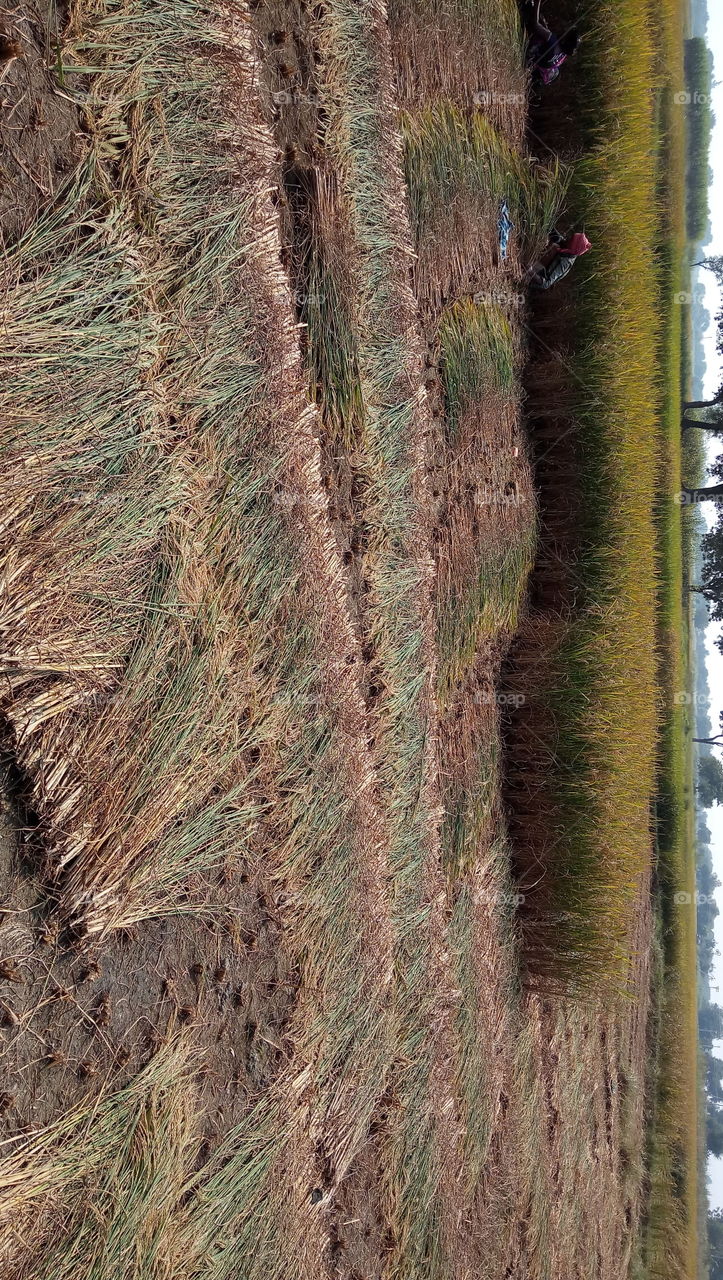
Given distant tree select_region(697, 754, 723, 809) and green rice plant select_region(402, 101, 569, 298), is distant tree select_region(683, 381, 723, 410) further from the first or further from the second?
distant tree select_region(697, 754, 723, 809)

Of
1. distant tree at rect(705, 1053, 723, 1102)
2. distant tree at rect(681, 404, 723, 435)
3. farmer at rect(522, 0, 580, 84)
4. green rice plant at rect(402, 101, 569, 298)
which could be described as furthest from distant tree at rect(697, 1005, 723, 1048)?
farmer at rect(522, 0, 580, 84)

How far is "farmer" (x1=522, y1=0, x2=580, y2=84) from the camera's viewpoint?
19.6 ft

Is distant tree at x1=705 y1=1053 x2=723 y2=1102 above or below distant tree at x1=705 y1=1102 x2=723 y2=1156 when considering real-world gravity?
below

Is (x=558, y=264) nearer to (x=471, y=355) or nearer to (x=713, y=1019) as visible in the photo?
(x=471, y=355)

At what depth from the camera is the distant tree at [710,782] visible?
110 ft

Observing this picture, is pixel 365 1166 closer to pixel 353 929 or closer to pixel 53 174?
pixel 353 929

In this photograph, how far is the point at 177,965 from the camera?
8.80 ft

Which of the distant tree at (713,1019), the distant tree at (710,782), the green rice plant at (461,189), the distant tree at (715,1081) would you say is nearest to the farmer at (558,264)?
the green rice plant at (461,189)

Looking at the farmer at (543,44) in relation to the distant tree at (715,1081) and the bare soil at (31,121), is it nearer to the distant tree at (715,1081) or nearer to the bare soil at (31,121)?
the bare soil at (31,121)

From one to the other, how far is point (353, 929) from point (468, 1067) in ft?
6.39

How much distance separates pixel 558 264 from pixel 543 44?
1.51 meters

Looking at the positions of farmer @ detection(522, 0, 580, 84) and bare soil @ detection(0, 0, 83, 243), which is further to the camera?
farmer @ detection(522, 0, 580, 84)

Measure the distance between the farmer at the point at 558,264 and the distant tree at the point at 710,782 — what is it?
1197 inches

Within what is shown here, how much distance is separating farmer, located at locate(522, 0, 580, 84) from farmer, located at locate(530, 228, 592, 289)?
3.66 feet
